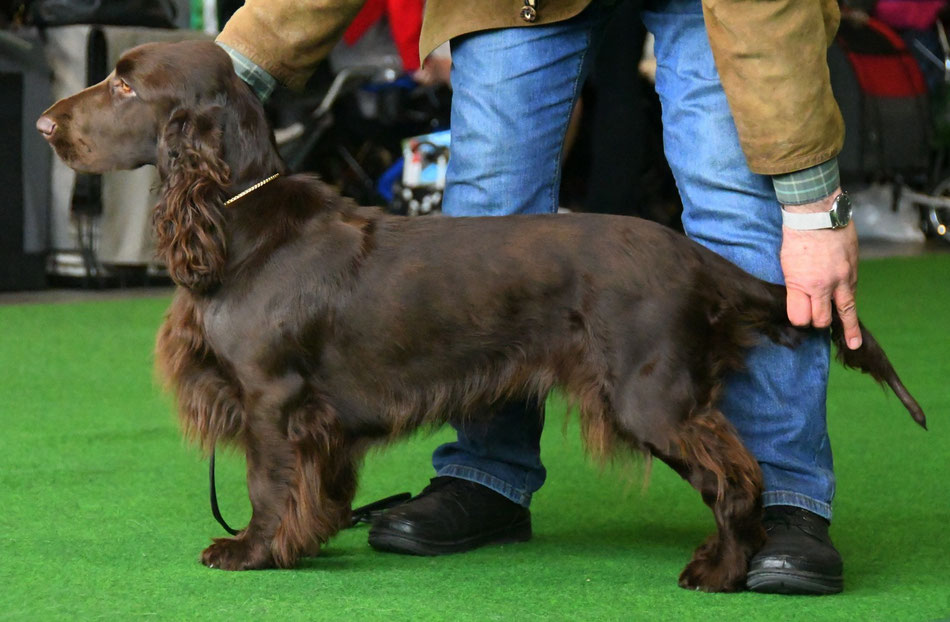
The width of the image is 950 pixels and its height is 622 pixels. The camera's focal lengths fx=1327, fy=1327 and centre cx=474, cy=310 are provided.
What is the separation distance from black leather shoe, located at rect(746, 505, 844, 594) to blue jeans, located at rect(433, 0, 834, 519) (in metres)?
0.11

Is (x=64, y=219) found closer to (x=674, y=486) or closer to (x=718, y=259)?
(x=674, y=486)

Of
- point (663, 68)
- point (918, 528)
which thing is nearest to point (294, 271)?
point (663, 68)

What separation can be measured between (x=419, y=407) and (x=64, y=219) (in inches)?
162

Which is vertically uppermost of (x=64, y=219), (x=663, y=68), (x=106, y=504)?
(x=663, y=68)

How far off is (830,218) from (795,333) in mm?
204

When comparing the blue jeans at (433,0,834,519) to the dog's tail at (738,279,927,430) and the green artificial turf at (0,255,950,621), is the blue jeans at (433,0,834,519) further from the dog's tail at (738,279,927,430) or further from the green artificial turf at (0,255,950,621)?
the green artificial turf at (0,255,950,621)

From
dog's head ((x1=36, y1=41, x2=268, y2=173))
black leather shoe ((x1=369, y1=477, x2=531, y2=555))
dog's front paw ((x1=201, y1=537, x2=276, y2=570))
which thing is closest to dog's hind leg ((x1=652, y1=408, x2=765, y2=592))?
black leather shoe ((x1=369, y1=477, x2=531, y2=555))

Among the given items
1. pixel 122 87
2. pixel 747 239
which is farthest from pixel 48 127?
pixel 747 239

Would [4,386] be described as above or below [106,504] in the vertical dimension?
below

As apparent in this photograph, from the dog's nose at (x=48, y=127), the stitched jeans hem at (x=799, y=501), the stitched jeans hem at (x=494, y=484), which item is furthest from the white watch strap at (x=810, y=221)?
the dog's nose at (x=48, y=127)

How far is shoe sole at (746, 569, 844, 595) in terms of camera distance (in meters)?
2.01

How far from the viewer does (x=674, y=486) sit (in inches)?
109

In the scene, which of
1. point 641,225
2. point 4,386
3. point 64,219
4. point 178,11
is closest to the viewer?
point 641,225

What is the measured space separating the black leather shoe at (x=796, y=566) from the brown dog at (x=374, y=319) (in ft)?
0.12
